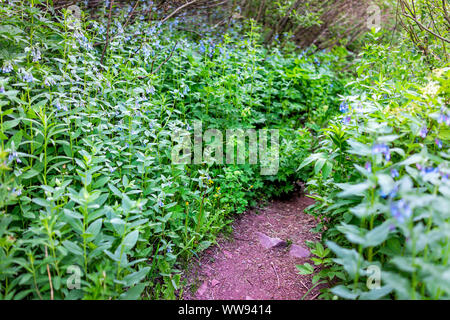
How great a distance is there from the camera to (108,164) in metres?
2.29

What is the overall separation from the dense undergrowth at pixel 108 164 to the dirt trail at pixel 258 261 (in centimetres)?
16

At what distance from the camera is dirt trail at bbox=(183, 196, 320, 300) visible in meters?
2.41

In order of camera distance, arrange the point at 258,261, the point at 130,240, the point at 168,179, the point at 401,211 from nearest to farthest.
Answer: the point at 401,211
the point at 130,240
the point at 168,179
the point at 258,261

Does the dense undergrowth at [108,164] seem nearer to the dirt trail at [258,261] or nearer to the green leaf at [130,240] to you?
the green leaf at [130,240]

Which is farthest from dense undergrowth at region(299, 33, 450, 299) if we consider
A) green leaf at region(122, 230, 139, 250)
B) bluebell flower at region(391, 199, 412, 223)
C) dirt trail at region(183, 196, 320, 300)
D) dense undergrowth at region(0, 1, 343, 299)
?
green leaf at region(122, 230, 139, 250)

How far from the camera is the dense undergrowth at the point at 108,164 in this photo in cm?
185

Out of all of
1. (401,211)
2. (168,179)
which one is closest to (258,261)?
(168,179)

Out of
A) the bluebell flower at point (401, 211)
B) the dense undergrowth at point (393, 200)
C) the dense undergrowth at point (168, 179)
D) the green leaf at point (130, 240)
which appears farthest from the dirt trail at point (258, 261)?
the bluebell flower at point (401, 211)

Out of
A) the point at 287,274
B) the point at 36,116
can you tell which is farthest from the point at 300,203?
the point at 36,116

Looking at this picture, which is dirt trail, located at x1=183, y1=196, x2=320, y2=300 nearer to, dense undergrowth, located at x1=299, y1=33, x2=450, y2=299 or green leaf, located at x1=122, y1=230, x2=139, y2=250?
dense undergrowth, located at x1=299, y1=33, x2=450, y2=299

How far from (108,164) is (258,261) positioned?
1.44m

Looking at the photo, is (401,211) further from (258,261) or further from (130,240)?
(258,261)

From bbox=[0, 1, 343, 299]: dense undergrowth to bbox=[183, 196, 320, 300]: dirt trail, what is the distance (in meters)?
0.16

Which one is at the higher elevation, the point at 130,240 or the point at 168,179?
the point at 168,179
